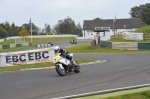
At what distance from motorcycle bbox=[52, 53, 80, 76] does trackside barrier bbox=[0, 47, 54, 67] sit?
21.0 feet

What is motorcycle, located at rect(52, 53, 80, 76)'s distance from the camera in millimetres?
12359

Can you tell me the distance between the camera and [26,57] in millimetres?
19094

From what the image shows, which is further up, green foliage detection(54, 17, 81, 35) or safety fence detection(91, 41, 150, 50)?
green foliage detection(54, 17, 81, 35)

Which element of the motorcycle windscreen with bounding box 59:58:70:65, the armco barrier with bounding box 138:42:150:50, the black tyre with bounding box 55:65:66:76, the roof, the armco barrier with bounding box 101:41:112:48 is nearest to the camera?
the black tyre with bounding box 55:65:66:76

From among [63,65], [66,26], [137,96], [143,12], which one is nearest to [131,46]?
[63,65]

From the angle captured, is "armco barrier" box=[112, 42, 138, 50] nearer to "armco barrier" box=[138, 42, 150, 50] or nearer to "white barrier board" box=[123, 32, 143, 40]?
"armco barrier" box=[138, 42, 150, 50]

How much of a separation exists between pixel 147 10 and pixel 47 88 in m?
113

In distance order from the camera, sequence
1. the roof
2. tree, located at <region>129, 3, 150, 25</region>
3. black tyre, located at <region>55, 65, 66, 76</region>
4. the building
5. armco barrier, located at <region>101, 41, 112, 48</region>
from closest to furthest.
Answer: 1. black tyre, located at <region>55, 65, 66, 76</region>
2. armco barrier, located at <region>101, 41, 112, 48</region>
3. the building
4. the roof
5. tree, located at <region>129, 3, 150, 25</region>

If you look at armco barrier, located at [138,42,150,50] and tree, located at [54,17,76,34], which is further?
tree, located at [54,17,76,34]

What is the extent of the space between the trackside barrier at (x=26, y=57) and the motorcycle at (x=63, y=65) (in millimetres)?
6394

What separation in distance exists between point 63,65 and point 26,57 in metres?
6.93

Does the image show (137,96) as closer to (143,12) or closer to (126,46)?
(126,46)

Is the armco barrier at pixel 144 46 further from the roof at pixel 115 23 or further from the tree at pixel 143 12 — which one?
the tree at pixel 143 12

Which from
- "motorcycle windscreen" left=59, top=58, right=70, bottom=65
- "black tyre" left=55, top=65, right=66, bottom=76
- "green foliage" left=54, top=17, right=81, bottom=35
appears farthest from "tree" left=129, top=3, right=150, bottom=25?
"black tyre" left=55, top=65, right=66, bottom=76
